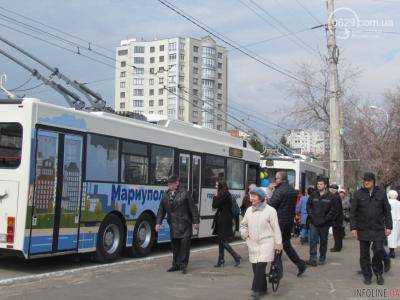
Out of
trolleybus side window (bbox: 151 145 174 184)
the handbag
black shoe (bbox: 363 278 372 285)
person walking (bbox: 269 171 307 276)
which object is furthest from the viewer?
trolleybus side window (bbox: 151 145 174 184)

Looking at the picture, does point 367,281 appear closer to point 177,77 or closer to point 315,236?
point 315,236

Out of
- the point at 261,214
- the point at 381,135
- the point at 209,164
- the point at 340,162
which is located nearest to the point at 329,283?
the point at 261,214

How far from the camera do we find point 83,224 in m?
11.6

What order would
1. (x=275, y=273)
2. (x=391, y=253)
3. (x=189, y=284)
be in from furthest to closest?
(x=391, y=253) → (x=189, y=284) → (x=275, y=273)

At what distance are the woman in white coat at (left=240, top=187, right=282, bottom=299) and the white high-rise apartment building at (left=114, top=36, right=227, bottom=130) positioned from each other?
138 feet

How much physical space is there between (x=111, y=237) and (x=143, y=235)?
126 cm

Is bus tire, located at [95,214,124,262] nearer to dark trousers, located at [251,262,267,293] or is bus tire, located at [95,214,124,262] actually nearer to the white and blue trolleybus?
the white and blue trolleybus

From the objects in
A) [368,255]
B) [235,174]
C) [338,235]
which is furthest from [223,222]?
[235,174]

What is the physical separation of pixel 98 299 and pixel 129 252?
18.3 feet

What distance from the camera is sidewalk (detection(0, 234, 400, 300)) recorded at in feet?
29.1

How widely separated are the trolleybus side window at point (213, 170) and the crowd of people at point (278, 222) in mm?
3751

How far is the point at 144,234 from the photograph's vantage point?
45.5 ft

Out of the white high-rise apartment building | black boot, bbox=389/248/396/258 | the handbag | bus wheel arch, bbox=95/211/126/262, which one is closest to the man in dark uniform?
bus wheel arch, bbox=95/211/126/262

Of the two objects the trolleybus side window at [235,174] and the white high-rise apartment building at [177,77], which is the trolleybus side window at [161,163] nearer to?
the trolleybus side window at [235,174]
